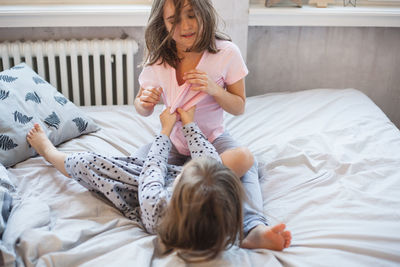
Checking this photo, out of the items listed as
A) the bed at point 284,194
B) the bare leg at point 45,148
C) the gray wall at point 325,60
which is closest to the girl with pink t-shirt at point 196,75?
the bed at point 284,194

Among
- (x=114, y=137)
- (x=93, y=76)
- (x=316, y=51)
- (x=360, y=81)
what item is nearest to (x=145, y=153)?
(x=114, y=137)

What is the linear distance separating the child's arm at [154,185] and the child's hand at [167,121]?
1cm

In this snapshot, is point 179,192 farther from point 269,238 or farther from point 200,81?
point 200,81

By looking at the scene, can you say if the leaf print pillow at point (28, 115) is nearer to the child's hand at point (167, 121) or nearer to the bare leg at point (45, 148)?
the bare leg at point (45, 148)

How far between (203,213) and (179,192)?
0.07 m

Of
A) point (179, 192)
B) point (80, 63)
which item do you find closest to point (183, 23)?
point (179, 192)

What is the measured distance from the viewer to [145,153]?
1.50 meters

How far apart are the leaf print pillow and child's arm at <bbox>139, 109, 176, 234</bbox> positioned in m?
0.45

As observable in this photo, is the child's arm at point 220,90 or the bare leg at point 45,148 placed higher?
the child's arm at point 220,90

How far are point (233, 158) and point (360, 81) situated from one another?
1326mm

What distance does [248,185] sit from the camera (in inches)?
52.1

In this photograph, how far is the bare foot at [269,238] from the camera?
3.54 ft

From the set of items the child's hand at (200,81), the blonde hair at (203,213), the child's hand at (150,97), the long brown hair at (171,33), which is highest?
the long brown hair at (171,33)

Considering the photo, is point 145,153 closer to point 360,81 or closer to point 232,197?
point 232,197
